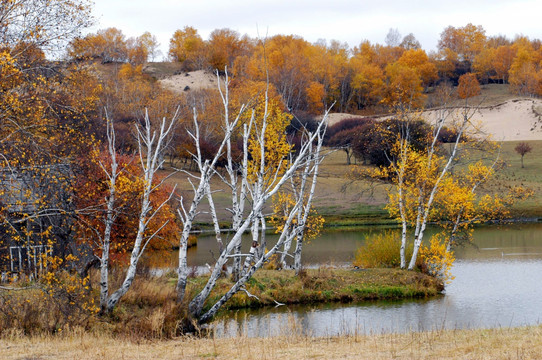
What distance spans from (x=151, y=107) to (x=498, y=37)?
5786 inches

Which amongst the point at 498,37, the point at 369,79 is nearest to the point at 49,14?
the point at 369,79

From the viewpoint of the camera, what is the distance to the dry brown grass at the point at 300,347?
1153 cm

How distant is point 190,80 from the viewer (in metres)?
117

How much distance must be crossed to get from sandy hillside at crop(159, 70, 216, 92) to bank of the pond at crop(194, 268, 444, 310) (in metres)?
87.1

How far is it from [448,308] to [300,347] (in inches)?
467

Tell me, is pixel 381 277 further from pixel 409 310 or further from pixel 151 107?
pixel 151 107

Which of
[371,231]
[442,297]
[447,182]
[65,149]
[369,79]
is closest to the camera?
[65,149]

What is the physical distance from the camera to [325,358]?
37.8 ft

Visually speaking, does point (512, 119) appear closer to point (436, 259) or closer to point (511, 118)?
point (511, 118)

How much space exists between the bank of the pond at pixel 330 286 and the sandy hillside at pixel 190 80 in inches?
3431

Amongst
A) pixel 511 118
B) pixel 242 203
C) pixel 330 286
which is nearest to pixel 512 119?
pixel 511 118

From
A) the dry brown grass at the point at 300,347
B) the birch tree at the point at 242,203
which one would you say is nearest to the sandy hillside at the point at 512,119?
the birch tree at the point at 242,203

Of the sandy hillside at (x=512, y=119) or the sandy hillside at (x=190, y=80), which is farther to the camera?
the sandy hillside at (x=190, y=80)

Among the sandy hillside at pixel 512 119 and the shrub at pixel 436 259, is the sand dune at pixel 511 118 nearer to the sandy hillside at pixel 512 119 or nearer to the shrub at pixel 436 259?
the sandy hillside at pixel 512 119
